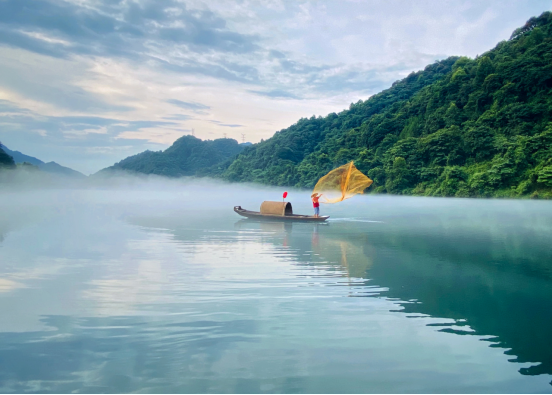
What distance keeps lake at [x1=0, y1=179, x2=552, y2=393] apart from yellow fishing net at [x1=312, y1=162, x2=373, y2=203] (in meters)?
9.09

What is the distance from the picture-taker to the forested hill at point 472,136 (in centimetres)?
4878

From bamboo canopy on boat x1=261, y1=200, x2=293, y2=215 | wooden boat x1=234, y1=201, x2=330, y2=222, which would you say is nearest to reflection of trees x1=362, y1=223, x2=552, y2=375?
wooden boat x1=234, y1=201, x2=330, y2=222

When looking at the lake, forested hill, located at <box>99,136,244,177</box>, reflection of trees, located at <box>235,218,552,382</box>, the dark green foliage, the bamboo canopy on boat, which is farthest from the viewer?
forested hill, located at <box>99,136,244,177</box>

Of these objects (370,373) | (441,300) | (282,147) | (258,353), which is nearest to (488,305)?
(441,300)

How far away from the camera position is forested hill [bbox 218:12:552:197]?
48.8m

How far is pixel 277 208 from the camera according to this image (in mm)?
24391

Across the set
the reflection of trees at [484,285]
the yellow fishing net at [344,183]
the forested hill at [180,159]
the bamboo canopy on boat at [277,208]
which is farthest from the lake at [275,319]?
the forested hill at [180,159]

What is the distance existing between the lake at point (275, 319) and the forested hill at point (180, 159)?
13381 cm

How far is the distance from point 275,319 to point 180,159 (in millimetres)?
154268

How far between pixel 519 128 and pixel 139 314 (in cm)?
5892

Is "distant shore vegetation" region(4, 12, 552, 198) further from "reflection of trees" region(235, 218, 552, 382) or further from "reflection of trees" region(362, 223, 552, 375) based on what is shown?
"reflection of trees" region(362, 223, 552, 375)

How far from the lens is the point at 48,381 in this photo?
5.20 metres

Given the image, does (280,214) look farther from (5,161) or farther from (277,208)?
(5,161)

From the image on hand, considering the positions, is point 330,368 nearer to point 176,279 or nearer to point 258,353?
point 258,353
